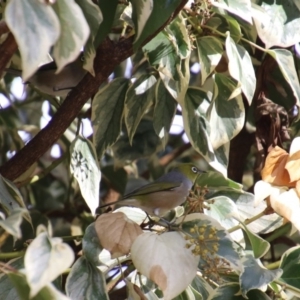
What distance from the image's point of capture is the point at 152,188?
1.37 meters

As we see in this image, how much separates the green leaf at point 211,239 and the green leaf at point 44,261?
28cm

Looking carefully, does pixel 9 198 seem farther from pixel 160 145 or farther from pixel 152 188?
pixel 160 145

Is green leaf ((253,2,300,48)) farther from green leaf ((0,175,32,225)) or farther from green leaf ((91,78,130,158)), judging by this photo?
green leaf ((0,175,32,225))

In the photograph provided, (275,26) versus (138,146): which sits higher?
(275,26)

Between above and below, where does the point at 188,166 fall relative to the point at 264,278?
below

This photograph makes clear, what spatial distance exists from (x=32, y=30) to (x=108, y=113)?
605 mm

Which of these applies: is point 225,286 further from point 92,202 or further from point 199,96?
point 199,96

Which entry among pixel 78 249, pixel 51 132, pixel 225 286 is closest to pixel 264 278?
pixel 225 286

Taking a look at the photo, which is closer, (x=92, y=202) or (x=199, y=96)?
(x=92, y=202)

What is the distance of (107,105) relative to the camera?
1343 millimetres

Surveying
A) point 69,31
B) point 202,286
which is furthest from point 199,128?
point 69,31

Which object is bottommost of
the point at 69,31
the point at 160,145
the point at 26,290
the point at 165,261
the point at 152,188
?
the point at 160,145

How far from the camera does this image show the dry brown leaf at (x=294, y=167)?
3.59ft

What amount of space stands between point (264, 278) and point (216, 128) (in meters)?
0.35
